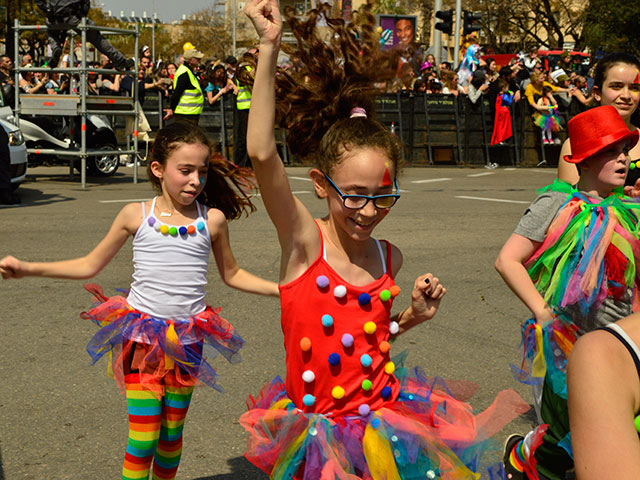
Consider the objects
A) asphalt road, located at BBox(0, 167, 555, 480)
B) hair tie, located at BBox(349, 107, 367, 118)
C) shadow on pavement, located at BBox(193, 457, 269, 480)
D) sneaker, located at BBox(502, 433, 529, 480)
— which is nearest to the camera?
hair tie, located at BBox(349, 107, 367, 118)

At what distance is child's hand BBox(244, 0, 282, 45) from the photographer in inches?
99.7

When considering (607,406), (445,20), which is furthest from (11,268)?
(445,20)

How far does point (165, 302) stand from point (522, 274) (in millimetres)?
1504

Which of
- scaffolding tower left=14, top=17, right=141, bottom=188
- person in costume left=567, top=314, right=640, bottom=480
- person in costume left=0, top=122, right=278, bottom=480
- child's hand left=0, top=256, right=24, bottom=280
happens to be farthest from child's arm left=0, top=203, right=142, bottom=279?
scaffolding tower left=14, top=17, right=141, bottom=188

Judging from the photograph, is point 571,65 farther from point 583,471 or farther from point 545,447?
point 583,471

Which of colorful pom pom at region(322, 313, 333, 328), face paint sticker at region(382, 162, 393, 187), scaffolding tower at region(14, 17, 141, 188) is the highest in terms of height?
scaffolding tower at region(14, 17, 141, 188)

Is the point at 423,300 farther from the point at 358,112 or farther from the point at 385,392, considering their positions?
the point at 358,112

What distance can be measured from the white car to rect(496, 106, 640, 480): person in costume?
9826mm

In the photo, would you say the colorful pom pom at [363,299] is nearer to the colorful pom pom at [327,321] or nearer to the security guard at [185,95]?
the colorful pom pom at [327,321]

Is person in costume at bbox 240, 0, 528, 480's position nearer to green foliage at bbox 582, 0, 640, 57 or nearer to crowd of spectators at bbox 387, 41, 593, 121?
crowd of spectators at bbox 387, 41, 593, 121

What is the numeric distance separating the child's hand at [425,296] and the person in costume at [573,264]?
2.66 ft

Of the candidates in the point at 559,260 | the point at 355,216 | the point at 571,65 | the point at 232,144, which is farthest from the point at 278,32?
the point at 571,65

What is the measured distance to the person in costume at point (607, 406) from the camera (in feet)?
5.05

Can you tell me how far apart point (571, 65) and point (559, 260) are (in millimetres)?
23916
